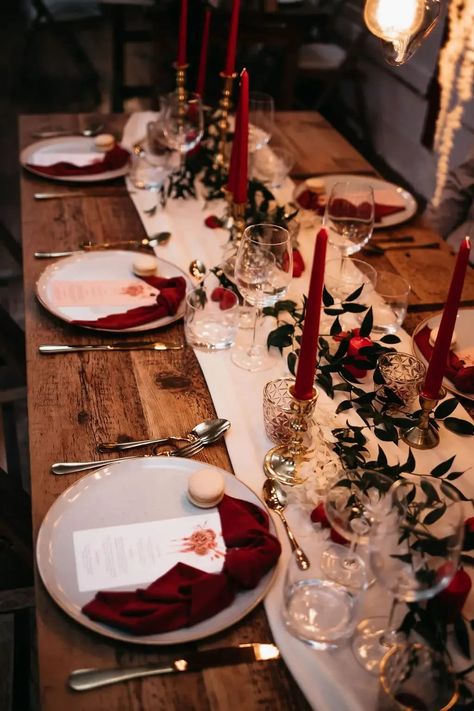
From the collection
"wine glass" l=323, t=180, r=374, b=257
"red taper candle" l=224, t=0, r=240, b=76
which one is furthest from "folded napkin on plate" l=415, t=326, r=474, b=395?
"red taper candle" l=224, t=0, r=240, b=76

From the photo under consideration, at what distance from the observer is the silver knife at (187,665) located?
0.85 metres

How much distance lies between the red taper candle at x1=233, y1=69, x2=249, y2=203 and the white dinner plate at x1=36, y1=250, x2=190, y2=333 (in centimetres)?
21

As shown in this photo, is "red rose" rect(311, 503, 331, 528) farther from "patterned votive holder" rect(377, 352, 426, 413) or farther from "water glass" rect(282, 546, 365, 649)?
"patterned votive holder" rect(377, 352, 426, 413)

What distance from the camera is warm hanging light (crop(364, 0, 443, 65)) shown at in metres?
1.39

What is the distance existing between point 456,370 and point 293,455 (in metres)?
0.40

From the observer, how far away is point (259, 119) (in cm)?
213

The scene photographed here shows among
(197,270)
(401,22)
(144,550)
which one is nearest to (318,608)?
(144,550)

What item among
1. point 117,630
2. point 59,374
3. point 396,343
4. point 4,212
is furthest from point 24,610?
point 4,212

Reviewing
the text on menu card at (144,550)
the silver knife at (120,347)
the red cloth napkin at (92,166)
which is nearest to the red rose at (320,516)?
the text on menu card at (144,550)

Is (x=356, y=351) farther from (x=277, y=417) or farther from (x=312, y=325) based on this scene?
(x=312, y=325)

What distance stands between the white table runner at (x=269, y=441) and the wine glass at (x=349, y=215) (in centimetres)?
11

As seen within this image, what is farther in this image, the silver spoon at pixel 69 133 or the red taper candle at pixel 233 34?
the silver spoon at pixel 69 133

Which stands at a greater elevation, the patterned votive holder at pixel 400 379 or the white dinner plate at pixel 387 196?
the patterned votive holder at pixel 400 379

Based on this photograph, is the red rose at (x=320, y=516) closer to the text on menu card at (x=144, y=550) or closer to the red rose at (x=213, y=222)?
the text on menu card at (x=144, y=550)
